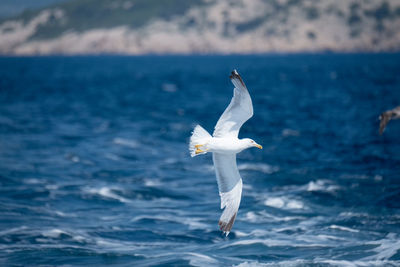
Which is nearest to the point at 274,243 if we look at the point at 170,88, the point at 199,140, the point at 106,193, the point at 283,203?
the point at 283,203

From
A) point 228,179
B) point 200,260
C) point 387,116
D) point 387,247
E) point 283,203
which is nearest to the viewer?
point 228,179

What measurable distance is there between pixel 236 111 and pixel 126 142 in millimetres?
16678

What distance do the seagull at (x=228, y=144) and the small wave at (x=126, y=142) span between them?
1474cm

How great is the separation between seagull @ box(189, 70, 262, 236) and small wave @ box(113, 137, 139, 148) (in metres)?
14.7

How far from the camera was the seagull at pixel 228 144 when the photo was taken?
38.7 ft

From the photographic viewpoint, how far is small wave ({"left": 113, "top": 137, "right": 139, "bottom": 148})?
27.2 meters

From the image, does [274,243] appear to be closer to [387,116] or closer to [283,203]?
[283,203]

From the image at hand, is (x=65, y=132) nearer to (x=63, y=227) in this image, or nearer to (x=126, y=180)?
(x=126, y=180)

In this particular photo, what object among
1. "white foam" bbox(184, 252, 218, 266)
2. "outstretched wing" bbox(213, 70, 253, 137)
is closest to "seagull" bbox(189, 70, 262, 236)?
"outstretched wing" bbox(213, 70, 253, 137)

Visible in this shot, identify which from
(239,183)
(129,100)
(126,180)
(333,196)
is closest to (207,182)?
(126,180)

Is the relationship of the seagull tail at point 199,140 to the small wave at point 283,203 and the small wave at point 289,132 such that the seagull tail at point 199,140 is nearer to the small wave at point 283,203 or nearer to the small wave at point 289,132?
the small wave at point 283,203

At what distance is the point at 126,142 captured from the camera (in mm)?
27984

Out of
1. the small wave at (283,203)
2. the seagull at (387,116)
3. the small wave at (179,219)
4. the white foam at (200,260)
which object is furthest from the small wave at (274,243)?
the seagull at (387,116)

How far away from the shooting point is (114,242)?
14.6m
